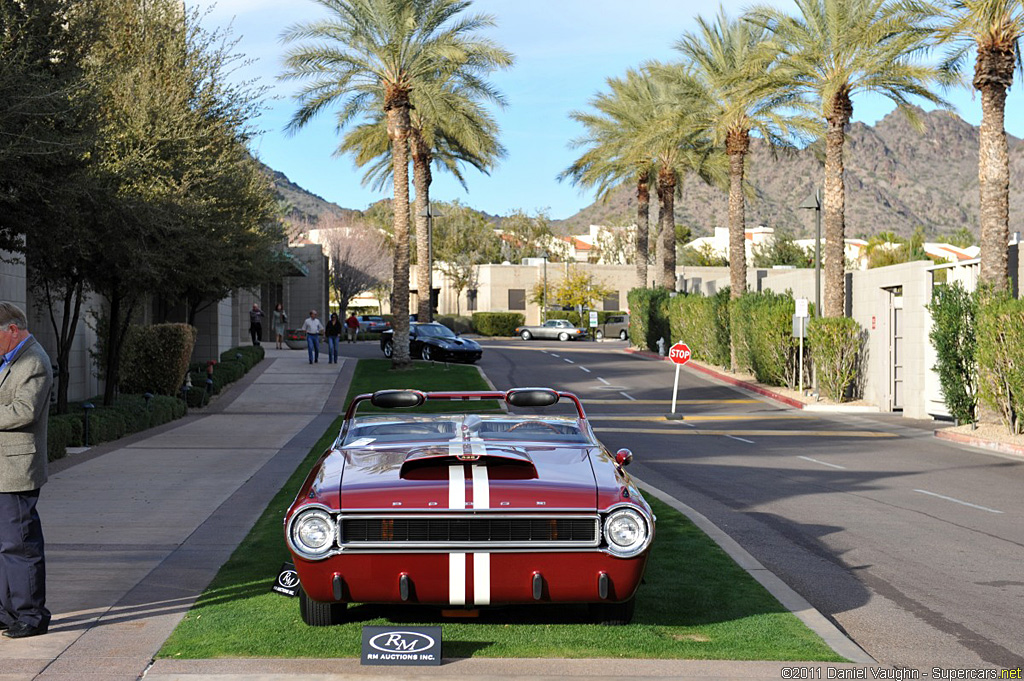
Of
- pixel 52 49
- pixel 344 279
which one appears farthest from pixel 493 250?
pixel 52 49

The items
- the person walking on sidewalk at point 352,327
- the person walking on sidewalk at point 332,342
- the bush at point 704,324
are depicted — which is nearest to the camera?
the person walking on sidewalk at point 332,342

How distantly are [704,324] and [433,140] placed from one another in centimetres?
1229

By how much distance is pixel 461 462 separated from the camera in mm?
6328

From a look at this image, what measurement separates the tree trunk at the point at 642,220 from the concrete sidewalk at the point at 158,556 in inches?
1274

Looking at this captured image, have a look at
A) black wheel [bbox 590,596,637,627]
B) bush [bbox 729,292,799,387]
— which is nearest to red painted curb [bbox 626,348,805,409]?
bush [bbox 729,292,799,387]

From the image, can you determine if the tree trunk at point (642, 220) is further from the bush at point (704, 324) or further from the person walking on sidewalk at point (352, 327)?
the person walking on sidewalk at point (352, 327)

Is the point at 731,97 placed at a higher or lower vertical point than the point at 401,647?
higher

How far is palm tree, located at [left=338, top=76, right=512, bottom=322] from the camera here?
36.3m

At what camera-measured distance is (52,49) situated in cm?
1397

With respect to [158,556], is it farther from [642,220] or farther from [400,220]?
[642,220]

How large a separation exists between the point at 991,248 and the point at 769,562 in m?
16.2

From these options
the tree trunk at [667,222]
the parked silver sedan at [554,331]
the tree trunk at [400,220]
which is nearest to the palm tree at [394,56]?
the tree trunk at [400,220]

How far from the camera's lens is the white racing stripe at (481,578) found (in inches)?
228

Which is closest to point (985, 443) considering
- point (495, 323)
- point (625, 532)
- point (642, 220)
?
point (625, 532)
